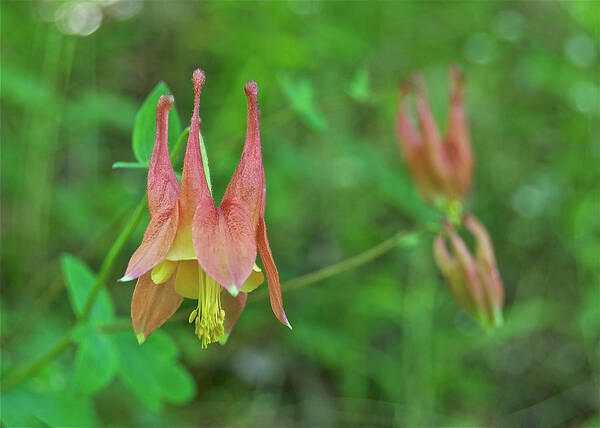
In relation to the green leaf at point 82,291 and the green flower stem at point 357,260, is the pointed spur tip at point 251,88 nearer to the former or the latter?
the green flower stem at point 357,260

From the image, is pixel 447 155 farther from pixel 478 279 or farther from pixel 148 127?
pixel 148 127

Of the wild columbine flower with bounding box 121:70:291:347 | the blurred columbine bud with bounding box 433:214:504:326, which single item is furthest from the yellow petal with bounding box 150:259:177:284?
the blurred columbine bud with bounding box 433:214:504:326

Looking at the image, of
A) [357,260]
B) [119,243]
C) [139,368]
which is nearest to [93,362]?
[139,368]

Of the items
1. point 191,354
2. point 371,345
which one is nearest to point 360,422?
point 371,345

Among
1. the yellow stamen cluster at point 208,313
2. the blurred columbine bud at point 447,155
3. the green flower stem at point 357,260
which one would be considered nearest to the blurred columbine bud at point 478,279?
the green flower stem at point 357,260

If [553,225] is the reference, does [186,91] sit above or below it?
above

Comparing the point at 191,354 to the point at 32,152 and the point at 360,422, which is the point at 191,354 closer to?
the point at 360,422
